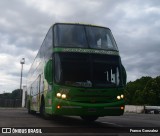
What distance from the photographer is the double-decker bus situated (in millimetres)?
14273

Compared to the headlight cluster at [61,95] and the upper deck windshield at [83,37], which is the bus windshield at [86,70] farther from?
the upper deck windshield at [83,37]

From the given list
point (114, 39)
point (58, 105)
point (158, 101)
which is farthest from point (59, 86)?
point (158, 101)

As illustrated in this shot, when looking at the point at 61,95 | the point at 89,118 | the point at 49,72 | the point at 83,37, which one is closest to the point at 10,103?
the point at 89,118

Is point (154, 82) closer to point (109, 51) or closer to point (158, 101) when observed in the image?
point (158, 101)

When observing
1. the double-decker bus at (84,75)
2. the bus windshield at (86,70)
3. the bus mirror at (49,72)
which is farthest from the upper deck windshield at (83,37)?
the bus mirror at (49,72)

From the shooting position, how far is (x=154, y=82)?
90875 millimetres

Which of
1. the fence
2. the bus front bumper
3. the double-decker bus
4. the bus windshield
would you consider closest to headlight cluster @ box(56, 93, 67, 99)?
the double-decker bus

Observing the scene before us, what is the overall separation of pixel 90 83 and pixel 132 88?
101 m

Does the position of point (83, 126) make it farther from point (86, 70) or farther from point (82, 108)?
point (86, 70)

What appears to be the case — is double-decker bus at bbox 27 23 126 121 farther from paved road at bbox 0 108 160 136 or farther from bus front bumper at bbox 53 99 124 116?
paved road at bbox 0 108 160 136

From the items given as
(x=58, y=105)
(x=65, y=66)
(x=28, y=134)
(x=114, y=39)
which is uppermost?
(x=114, y=39)

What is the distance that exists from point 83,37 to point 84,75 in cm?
181

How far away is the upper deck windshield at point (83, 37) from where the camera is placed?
15336 mm

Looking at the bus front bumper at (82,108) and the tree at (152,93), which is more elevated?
the tree at (152,93)
